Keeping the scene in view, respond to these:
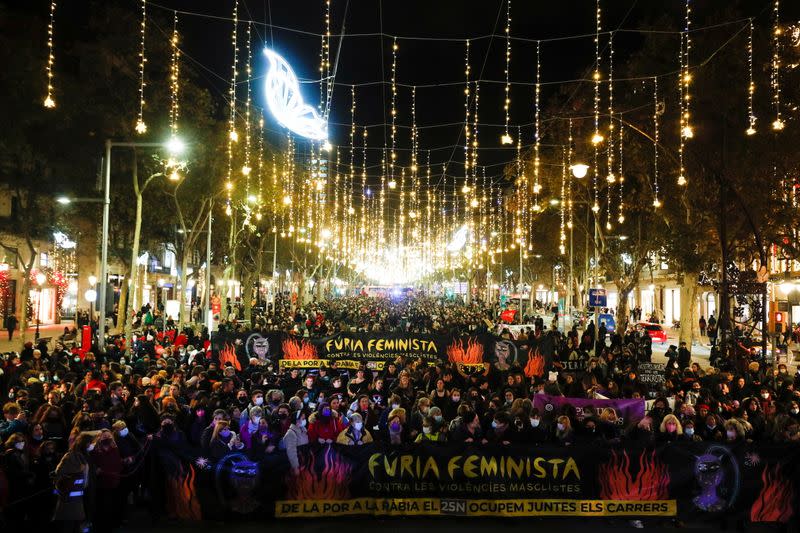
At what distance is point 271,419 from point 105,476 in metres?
2.61

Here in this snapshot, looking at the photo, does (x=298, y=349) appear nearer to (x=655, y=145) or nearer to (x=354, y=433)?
(x=354, y=433)

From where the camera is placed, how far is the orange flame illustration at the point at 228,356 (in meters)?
17.5

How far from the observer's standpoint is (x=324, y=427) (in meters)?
10.0

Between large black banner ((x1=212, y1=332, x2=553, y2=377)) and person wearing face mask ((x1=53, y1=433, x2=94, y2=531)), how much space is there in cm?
986

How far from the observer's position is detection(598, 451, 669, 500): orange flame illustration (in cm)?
873

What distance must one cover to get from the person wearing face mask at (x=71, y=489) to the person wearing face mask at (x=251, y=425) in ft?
7.91

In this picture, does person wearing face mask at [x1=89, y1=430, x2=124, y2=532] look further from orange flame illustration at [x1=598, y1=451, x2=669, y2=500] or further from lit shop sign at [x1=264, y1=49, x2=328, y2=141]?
lit shop sign at [x1=264, y1=49, x2=328, y2=141]

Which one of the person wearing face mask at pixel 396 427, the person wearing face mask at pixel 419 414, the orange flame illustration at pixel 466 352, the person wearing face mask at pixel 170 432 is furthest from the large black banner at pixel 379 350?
the person wearing face mask at pixel 170 432

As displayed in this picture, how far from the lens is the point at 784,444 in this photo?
8797 mm

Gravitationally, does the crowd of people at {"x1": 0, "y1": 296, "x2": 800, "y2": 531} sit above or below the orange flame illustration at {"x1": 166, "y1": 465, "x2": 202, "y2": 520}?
above

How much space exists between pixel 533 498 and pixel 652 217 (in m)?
24.7

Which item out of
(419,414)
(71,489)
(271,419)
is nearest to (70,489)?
(71,489)

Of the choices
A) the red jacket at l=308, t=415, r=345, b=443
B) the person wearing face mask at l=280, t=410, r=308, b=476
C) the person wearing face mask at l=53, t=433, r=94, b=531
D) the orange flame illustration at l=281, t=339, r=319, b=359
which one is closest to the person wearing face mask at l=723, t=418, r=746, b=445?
the red jacket at l=308, t=415, r=345, b=443

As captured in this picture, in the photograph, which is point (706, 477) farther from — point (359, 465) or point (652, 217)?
point (652, 217)
